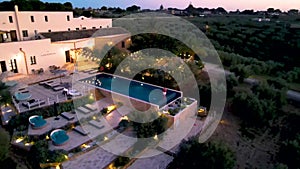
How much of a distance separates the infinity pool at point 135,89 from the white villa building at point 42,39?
4.98 m

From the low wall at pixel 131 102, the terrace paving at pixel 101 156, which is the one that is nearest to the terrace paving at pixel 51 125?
the terrace paving at pixel 101 156

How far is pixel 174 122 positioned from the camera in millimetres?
10398

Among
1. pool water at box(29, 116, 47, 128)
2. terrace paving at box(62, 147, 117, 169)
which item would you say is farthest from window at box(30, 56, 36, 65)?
terrace paving at box(62, 147, 117, 169)

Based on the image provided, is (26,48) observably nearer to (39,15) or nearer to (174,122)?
(39,15)

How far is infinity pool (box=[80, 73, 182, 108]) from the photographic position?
1216cm

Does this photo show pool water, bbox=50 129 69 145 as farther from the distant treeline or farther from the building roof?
the distant treeline

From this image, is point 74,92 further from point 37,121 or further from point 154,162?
point 154,162

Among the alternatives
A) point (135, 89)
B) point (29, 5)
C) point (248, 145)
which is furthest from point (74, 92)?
point (29, 5)

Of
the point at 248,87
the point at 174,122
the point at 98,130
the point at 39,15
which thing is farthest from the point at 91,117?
the point at 39,15

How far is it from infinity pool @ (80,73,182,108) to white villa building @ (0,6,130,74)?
4980mm

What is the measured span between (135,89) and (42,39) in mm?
9062

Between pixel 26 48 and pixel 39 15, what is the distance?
625cm

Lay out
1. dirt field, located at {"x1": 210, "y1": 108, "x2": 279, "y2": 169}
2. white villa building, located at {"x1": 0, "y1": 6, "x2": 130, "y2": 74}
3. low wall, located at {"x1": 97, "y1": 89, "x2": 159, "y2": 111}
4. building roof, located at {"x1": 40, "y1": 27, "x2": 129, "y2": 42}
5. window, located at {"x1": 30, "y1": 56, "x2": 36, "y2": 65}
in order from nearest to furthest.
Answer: dirt field, located at {"x1": 210, "y1": 108, "x2": 279, "y2": 169} → low wall, located at {"x1": 97, "y1": 89, "x2": 159, "y2": 111} → white villa building, located at {"x1": 0, "y1": 6, "x2": 130, "y2": 74} → window, located at {"x1": 30, "y1": 56, "x2": 36, "y2": 65} → building roof, located at {"x1": 40, "y1": 27, "x2": 129, "y2": 42}

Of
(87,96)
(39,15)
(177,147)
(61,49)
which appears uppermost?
(39,15)
